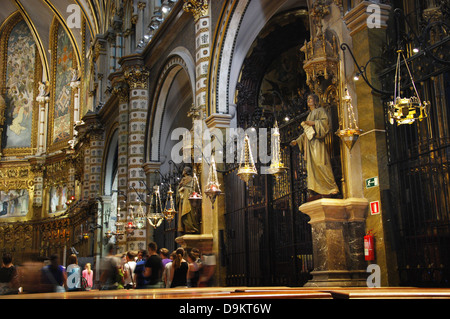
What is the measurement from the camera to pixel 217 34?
1228cm

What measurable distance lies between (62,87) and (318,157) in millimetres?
24545

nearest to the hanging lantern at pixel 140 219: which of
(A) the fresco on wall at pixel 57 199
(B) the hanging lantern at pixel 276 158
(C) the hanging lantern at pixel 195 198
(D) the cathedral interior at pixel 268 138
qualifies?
(D) the cathedral interior at pixel 268 138

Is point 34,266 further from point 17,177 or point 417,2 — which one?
point 17,177

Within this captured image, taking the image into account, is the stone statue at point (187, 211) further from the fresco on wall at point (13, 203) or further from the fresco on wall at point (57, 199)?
the fresco on wall at point (13, 203)

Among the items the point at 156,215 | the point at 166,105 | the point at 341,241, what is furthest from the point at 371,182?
the point at 166,105

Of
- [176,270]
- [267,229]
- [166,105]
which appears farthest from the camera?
[166,105]

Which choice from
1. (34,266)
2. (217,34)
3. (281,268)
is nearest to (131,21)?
(217,34)

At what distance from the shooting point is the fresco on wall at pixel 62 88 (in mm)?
29266

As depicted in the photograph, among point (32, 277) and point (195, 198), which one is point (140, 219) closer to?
point (195, 198)

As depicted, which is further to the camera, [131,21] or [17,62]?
[17,62]

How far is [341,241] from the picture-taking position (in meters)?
7.36

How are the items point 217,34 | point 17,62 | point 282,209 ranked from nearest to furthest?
point 282,209 < point 217,34 < point 17,62

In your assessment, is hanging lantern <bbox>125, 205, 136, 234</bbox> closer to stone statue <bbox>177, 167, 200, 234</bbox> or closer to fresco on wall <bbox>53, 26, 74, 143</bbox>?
stone statue <bbox>177, 167, 200, 234</bbox>
